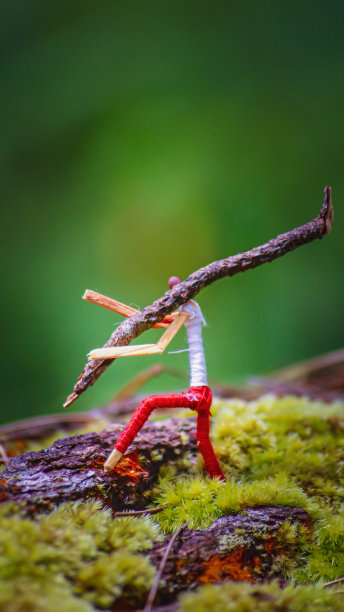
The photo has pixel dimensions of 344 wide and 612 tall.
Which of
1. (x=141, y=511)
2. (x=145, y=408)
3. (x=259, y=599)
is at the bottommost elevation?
(x=259, y=599)

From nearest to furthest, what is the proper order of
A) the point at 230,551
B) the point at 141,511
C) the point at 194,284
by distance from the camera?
the point at 230,551
the point at 141,511
the point at 194,284

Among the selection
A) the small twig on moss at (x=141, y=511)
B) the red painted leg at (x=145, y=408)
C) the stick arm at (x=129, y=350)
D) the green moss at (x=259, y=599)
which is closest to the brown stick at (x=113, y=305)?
the stick arm at (x=129, y=350)

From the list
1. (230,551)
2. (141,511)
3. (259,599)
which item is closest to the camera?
(259,599)

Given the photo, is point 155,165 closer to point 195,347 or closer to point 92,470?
point 195,347

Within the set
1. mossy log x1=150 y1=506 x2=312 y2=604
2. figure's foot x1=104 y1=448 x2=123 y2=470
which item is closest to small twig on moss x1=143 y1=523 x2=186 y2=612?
mossy log x1=150 y1=506 x2=312 y2=604

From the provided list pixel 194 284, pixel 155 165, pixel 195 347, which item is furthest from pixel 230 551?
pixel 155 165

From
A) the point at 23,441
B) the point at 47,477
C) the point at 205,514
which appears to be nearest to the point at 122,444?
the point at 47,477

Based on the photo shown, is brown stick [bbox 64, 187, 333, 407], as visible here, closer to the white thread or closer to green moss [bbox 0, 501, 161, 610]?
the white thread
